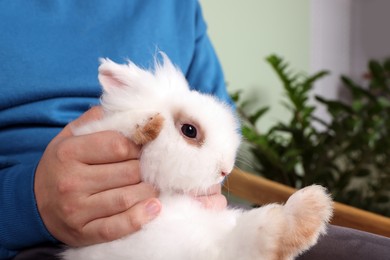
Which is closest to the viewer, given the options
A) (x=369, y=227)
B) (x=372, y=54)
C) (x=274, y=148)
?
(x=369, y=227)

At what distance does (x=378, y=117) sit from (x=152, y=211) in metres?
1.45

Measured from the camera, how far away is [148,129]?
1.79 ft

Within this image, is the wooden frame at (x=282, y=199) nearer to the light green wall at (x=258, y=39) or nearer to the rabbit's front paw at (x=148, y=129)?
the rabbit's front paw at (x=148, y=129)

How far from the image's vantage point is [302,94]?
70.4 inches

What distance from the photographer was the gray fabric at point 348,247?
24.7 inches

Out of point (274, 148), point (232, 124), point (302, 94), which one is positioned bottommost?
point (274, 148)

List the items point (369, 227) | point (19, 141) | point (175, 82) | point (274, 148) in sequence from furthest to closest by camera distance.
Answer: point (274, 148) < point (369, 227) < point (19, 141) < point (175, 82)

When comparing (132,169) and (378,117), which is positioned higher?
(132,169)

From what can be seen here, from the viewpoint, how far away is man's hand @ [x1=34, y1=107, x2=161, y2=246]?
581 millimetres

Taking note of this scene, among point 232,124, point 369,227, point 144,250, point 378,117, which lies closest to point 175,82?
point 232,124

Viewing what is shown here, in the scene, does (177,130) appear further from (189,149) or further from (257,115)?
(257,115)

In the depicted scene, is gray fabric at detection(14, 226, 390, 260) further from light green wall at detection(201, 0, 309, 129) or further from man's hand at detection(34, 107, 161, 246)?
light green wall at detection(201, 0, 309, 129)

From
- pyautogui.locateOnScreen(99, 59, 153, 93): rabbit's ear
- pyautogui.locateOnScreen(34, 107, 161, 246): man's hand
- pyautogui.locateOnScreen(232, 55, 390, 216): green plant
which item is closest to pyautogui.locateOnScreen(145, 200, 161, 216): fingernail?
pyautogui.locateOnScreen(34, 107, 161, 246): man's hand

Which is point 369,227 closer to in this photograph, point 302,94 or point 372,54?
point 302,94
